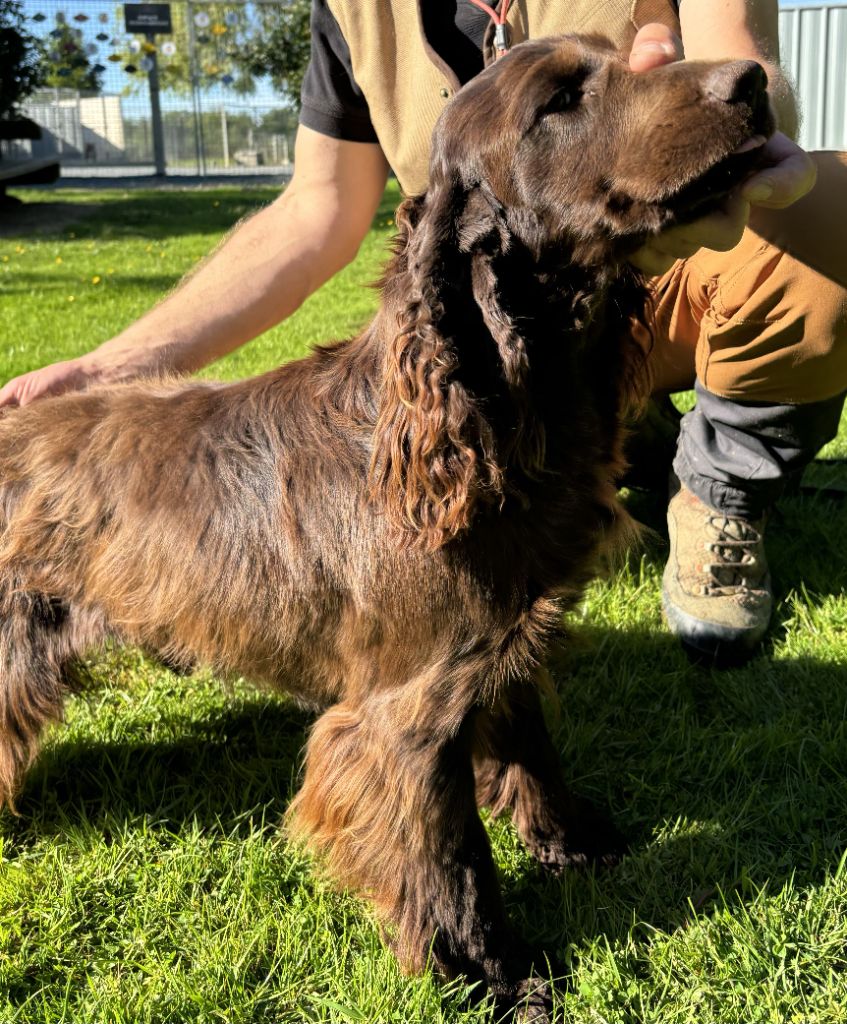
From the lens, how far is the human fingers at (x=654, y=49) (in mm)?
1978

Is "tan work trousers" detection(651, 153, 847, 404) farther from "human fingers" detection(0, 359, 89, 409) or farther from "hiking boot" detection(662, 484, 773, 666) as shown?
"human fingers" detection(0, 359, 89, 409)

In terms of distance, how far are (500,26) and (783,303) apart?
1.04m

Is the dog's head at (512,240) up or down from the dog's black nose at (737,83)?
down

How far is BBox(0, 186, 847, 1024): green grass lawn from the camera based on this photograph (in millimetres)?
2016

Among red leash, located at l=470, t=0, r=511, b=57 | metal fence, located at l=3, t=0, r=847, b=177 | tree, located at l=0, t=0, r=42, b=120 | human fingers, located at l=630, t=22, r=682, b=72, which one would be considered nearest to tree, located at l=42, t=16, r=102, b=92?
metal fence, located at l=3, t=0, r=847, b=177

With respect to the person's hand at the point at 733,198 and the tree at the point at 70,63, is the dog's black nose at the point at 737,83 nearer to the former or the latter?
the person's hand at the point at 733,198

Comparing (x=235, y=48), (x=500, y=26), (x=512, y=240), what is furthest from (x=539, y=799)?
(x=235, y=48)

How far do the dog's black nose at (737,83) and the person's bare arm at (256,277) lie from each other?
5.20ft

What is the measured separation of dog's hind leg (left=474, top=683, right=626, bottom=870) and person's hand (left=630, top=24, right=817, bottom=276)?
3.33ft

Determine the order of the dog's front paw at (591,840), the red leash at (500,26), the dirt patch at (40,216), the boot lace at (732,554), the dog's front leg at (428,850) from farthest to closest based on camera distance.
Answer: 1. the dirt patch at (40,216)
2. the boot lace at (732,554)
3. the red leash at (500,26)
4. the dog's front paw at (591,840)
5. the dog's front leg at (428,850)

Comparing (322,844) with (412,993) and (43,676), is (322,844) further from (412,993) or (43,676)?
(43,676)

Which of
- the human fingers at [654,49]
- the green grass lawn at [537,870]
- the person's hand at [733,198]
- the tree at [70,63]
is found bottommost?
the green grass lawn at [537,870]

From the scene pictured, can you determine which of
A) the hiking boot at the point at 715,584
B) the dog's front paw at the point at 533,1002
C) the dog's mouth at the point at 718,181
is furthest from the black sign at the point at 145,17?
the dog's front paw at the point at 533,1002

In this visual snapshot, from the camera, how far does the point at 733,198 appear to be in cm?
190
